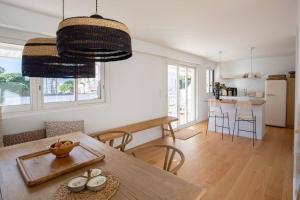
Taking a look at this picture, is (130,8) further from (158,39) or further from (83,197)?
(83,197)

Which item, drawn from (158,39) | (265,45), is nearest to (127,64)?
(158,39)

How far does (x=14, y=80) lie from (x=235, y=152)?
4.05 meters

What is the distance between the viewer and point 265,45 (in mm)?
4520

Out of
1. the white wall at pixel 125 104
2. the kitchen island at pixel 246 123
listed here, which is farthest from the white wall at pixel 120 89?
the kitchen island at pixel 246 123

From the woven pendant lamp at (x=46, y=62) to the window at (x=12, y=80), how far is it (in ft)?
4.71

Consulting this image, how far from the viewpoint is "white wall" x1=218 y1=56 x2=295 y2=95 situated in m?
5.90

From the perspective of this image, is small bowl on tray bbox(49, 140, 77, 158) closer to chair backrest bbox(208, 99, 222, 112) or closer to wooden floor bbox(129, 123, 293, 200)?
wooden floor bbox(129, 123, 293, 200)

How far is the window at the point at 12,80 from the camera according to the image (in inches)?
93.7

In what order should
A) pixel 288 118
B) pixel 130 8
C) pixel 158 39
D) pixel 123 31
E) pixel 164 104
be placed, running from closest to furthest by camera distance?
pixel 123 31 < pixel 130 8 < pixel 158 39 < pixel 164 104 < pixel 288 118

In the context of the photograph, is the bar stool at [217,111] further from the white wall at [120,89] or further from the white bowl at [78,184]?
the white bowl at [78,184]

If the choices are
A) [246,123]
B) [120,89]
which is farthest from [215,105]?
[120,89]

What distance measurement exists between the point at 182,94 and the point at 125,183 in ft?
15.6

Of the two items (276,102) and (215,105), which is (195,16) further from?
(276,102)

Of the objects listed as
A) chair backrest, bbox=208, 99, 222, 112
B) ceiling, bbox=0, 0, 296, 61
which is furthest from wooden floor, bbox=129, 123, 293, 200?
ceiling, bbox=0, 0, 296, 61
